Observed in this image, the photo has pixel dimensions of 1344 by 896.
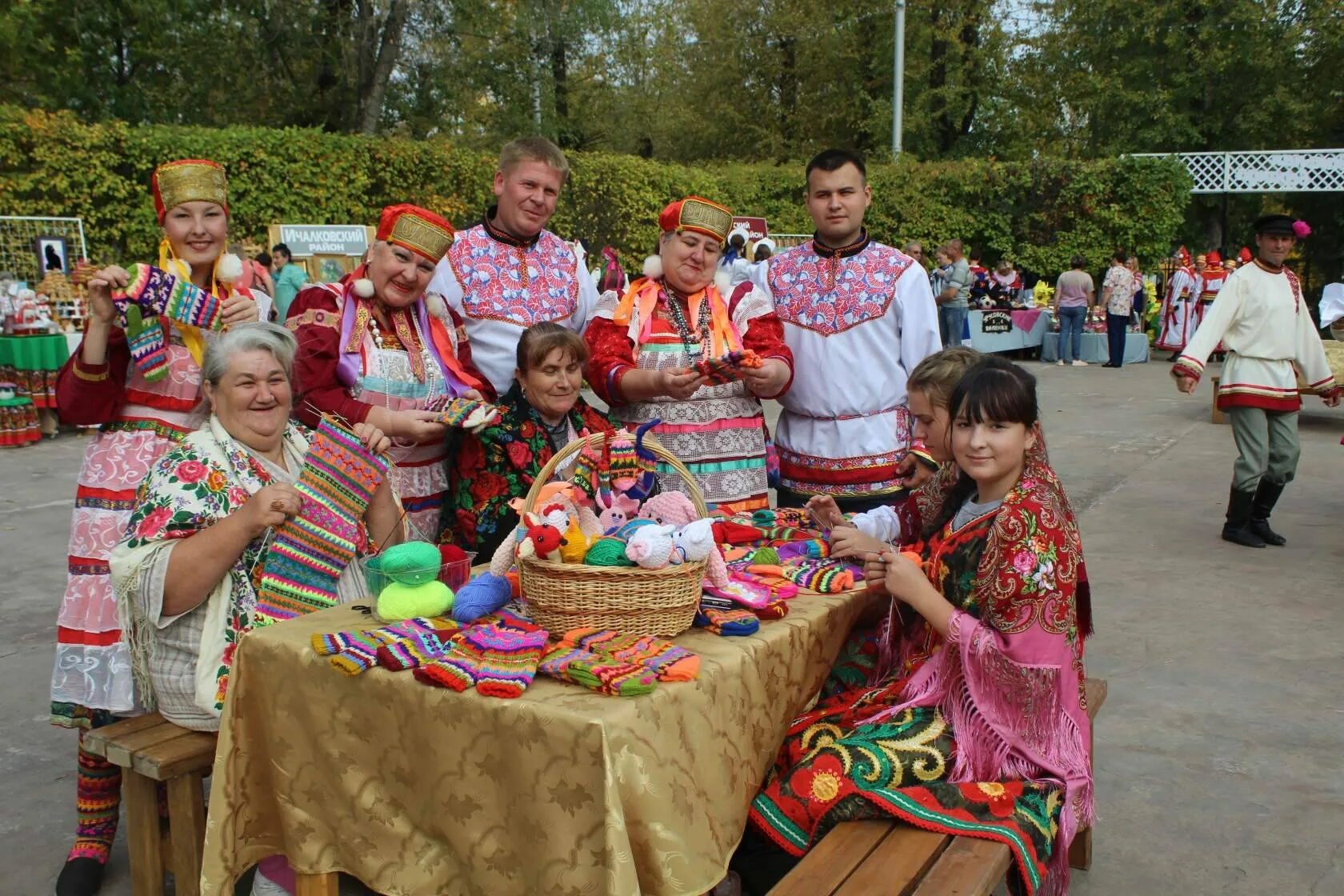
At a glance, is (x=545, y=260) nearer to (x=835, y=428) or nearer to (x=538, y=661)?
(x=835, y=428)

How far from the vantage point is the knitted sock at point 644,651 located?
2.04 metres

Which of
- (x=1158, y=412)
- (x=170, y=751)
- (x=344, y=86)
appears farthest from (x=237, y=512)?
(x=344, y=86)

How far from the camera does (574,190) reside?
651 inches

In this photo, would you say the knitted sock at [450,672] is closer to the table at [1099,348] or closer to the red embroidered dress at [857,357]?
the red embroidered dress at [857,357]

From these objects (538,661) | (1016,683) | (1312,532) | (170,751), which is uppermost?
(538,661)

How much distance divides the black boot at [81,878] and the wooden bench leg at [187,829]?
0.50 metres

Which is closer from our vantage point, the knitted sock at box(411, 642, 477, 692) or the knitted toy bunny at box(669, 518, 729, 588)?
the knitted sock at box(411, 642, 477, 692)

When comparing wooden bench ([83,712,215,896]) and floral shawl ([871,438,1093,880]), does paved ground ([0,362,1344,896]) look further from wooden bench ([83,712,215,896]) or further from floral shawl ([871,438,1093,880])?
floral shawl ([871,438,1093,880])

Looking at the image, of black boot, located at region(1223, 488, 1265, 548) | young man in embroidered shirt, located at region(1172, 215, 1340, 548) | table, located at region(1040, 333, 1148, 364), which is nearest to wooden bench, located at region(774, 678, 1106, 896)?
young man in embroidered shirt, located at region(1172, 215, 1340, 548)

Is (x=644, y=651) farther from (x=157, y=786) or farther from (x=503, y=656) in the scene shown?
(x=157, y=786)

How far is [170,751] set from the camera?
2.54 m

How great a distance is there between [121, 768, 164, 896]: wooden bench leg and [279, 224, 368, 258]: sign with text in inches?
415

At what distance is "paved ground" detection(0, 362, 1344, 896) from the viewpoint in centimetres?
316

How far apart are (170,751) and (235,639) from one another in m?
0.29
